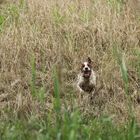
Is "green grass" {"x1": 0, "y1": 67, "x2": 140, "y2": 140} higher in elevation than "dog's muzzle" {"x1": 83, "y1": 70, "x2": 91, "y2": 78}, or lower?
lower

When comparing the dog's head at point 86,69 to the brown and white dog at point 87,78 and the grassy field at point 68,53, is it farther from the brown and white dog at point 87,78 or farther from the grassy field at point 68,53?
the grassy field at point 68,53

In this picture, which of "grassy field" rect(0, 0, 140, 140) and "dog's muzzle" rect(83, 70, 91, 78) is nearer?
"grassy field" rect(0, 0, 140, 140)

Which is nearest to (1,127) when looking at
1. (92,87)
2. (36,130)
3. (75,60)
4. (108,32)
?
(36,130)

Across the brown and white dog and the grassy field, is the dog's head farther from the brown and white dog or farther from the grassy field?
the grassy field

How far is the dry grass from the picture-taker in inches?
207

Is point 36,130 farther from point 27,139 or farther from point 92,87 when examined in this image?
point 92,87

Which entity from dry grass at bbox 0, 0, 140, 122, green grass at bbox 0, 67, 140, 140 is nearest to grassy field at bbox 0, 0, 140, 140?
dry grass at bbox 0, 0, 140, 122

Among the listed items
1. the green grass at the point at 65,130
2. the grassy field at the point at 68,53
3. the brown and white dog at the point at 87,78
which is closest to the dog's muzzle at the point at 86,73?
the brown and white dog at the point at 87,78

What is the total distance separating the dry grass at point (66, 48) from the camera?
5270mm

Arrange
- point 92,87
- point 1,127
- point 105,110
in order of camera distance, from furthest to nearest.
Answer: point 92,87, point 105,110, point 1,127

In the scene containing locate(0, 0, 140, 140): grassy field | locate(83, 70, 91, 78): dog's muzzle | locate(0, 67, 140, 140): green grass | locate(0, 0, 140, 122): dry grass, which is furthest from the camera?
locate(83, 70, 91, 78): dog's muzzle

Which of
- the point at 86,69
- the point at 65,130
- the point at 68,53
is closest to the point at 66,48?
the point at 68,53

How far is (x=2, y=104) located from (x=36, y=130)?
5.40ft

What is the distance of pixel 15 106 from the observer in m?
5.18
